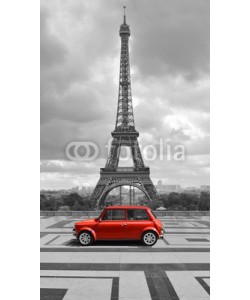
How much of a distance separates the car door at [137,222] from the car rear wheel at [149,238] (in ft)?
0.62

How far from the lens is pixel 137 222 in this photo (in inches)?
384

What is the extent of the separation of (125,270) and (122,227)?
2.64m

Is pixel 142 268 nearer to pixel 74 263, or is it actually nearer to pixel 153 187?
pixel 74 263

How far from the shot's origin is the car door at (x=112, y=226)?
9633mm

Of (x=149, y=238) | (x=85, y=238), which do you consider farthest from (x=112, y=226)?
(x=149, y=238)

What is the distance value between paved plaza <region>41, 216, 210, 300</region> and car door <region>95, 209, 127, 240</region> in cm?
37

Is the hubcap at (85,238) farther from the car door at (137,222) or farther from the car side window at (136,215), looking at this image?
the car side window at (136,215)

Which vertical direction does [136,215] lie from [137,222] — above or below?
above

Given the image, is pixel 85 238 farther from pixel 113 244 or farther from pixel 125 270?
pixel 125 270
